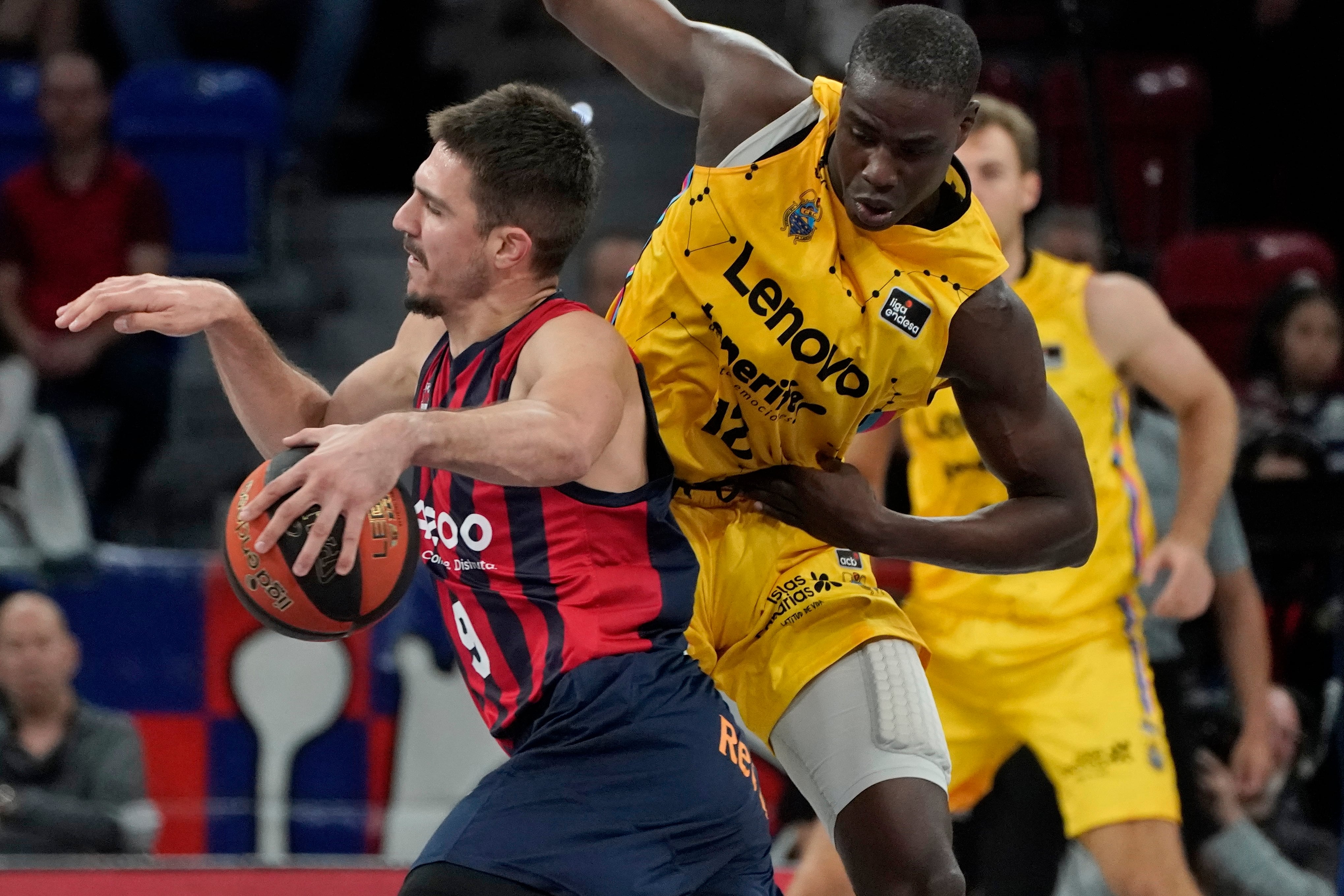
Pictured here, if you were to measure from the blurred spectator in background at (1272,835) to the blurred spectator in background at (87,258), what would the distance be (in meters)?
3.91

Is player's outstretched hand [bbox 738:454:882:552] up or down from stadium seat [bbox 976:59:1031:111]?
up

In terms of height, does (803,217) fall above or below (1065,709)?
above

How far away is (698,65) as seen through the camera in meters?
3.01

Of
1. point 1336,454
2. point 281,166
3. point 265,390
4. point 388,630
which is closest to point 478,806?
point 265,390

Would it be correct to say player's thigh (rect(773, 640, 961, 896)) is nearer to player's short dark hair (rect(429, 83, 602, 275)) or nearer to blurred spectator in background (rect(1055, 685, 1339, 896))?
player's short dark hair (rect(429, 83, 602, 275))

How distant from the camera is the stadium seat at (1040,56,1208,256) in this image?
7812mm

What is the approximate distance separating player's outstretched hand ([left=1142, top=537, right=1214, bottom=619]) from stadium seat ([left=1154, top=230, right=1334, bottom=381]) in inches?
123

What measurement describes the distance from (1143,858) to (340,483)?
245 centimetres

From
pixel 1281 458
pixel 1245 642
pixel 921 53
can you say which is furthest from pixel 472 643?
pixel 1281 458

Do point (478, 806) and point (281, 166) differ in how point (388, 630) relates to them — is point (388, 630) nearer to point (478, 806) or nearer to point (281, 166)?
point (478, 806)

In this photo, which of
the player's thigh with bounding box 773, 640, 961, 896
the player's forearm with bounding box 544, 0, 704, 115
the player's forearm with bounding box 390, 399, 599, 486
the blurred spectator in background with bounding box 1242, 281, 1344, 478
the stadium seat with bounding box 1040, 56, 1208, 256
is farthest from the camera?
the stadium seat with bounding box 1040, 56, 1208, 256

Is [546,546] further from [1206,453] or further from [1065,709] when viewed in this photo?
[1206,453]

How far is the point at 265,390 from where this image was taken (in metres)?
2.79

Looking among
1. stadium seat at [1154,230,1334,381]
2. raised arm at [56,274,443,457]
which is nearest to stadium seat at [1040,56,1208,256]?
stadium seat at [1154,230,1334,381]
